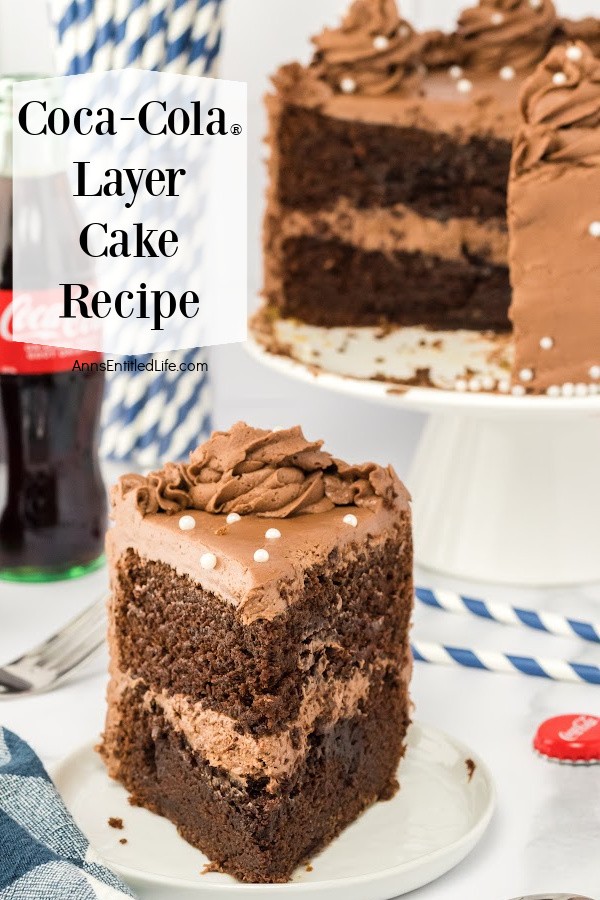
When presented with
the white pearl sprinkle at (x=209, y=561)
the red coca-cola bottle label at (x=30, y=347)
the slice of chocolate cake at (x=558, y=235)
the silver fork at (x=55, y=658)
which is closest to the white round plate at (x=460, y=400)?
the slice of chocolate cake at (x=558, y=235)

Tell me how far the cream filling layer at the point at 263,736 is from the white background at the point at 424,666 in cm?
16

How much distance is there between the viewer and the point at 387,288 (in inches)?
111

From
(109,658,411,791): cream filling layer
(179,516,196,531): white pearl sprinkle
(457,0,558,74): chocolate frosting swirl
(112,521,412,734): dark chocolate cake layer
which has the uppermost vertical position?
(457,0,558,74): chocolate frosting swirl

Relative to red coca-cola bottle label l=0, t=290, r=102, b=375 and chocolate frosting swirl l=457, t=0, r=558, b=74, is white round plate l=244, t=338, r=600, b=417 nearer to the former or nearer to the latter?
red coca-cola bottle label l=0, t=290, r=102, b=375

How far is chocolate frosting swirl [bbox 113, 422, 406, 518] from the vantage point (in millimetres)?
1515

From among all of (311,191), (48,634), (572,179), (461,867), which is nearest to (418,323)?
(311,191)

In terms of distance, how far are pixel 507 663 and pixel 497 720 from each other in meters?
0.12

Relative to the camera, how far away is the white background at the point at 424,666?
1.52 m

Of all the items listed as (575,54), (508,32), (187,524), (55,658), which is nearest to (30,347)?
(55,658)

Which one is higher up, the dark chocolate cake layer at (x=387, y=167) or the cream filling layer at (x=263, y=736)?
the dark chocolate cake layer at (x=387, y=167)

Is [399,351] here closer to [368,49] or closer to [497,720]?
[368,49]

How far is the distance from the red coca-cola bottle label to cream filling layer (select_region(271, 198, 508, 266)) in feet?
2.40

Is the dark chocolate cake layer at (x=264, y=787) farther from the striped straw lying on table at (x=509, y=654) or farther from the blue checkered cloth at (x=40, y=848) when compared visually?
the striped straw lying on table at (x=509, y=654)

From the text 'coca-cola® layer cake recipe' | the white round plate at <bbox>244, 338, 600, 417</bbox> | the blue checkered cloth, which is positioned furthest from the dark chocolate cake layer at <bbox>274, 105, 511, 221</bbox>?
the blue checkered cloth
